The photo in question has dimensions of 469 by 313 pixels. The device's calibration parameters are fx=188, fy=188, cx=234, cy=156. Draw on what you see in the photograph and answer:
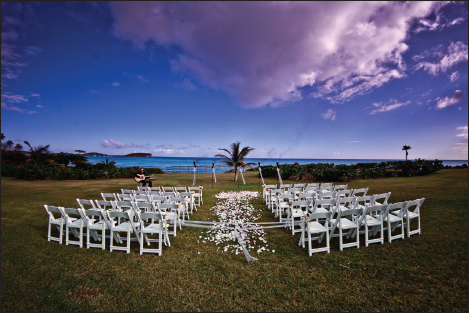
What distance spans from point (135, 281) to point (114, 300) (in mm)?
456

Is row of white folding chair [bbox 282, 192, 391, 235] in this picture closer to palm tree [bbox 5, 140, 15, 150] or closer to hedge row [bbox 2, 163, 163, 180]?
hedge row [bbox 2, 163, 163, 180]

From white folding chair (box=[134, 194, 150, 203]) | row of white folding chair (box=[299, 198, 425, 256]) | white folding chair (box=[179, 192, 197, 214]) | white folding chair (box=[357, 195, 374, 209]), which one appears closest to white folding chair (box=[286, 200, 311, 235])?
row of white folding chair (box=[299, 198, 425, 256])

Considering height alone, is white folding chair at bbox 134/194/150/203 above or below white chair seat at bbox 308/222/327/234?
above

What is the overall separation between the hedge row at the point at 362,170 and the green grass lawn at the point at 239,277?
1145cm

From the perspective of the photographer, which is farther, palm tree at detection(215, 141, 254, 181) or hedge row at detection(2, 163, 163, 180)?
palm tree at detection(215, 141, 254, 181)

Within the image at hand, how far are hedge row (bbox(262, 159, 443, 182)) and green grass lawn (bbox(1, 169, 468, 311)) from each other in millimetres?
11445

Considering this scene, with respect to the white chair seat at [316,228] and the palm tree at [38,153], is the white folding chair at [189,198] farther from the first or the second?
the palm tree at [38,153]

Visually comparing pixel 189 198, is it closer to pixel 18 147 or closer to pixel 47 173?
pixel 47 173

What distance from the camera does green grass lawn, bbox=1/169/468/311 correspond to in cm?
308

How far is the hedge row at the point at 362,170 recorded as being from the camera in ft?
54.6

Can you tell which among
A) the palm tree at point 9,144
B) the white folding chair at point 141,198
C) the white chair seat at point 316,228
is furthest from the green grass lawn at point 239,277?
the palm tree at point 9,144

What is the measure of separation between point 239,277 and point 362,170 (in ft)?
61.4

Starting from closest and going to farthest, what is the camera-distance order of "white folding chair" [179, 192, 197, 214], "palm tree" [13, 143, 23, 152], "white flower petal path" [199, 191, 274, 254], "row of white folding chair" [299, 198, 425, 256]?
"row of white folding chair" [299, 198, 425, 256]
"white flower petal path" [199, 191, 274, 254]
"white folding chair" [179, 192, 197, 214]
"palm tree" [13, 143, 23, 152]

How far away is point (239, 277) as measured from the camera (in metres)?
3.72
